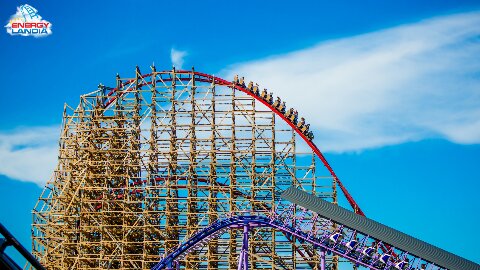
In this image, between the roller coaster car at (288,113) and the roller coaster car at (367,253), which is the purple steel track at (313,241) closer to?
the roller coaster car at (367,253)

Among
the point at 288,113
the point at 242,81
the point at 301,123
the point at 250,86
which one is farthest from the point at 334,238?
the point at 242,81

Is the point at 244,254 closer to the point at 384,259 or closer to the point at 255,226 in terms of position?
the point at 255,226

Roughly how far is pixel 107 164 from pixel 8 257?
66.0 feet

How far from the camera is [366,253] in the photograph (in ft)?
111

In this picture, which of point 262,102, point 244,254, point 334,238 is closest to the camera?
point 334,238

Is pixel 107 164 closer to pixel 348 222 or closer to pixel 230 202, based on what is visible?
pixel 230 202

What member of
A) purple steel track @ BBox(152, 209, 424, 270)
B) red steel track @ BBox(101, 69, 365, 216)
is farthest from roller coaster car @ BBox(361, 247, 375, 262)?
red steel track @ BBox(101, 69, 365, 216)

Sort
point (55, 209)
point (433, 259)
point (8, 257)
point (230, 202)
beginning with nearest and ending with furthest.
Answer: point (8, 257) → point (433, 259) → point (230, 202) → point (55, 209)

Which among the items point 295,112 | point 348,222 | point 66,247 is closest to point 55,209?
point 66,247

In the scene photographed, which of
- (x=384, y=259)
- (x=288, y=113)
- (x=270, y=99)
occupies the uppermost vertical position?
(x=270, y=99)

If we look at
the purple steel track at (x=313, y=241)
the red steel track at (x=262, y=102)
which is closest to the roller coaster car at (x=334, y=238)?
the purple steel track at (x=313, y=241)

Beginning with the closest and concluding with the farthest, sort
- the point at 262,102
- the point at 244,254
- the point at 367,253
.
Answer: the point at 367,253
the point at 244,254
the point at 262,102

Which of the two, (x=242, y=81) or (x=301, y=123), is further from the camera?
(x=242, y=81)

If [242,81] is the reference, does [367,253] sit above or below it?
below
